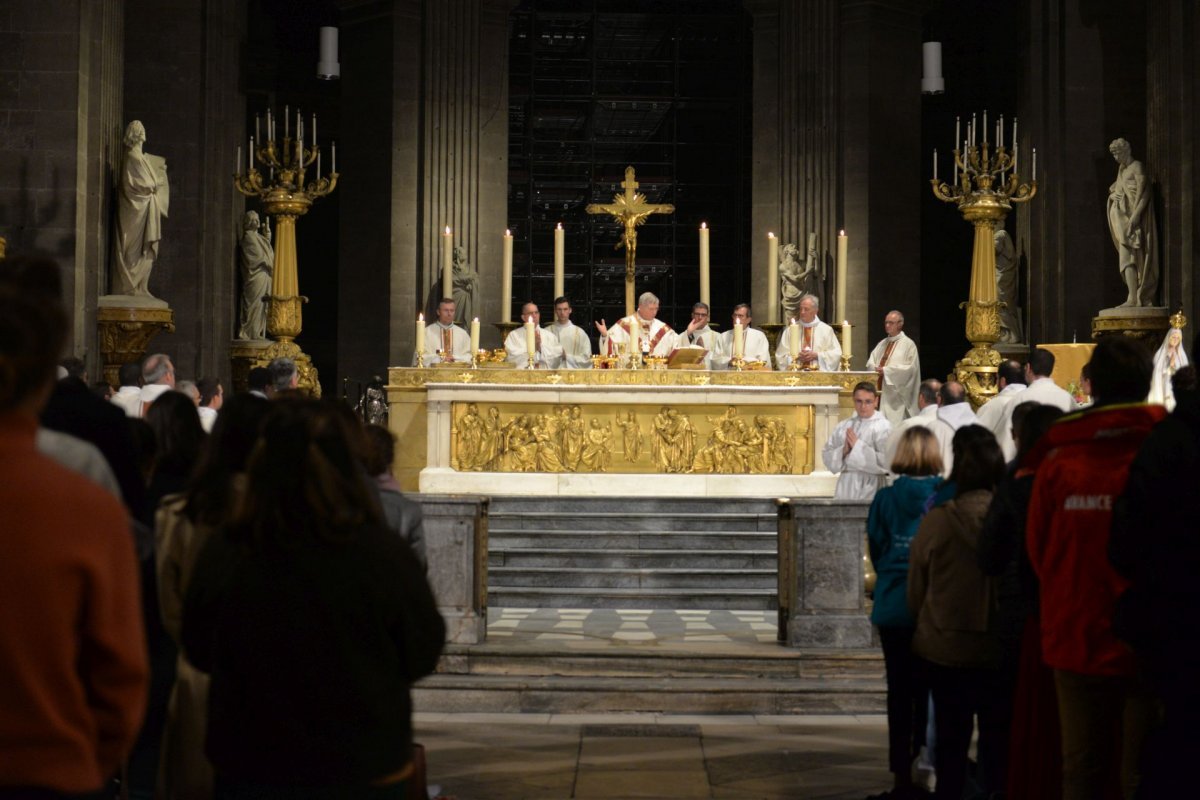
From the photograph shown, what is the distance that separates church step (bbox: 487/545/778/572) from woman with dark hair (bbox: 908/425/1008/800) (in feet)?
21.9

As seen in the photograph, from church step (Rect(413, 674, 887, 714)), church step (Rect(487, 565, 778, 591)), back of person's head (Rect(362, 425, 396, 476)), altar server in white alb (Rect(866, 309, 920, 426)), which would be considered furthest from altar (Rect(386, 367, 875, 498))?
back of person's head (Rect(362, 425, 396, 476))

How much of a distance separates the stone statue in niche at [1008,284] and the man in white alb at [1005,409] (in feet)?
27.8

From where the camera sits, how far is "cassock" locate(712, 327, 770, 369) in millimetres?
15383

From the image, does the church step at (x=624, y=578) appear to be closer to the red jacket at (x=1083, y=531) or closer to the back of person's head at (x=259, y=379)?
the back of person's head at (x=259, y=379)

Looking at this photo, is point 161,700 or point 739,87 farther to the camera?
point 739,87

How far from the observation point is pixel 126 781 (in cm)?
505

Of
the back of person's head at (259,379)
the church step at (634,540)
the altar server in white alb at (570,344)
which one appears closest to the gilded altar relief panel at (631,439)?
the altar server in white alb at (570,344)

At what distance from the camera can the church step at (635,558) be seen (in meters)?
12.8

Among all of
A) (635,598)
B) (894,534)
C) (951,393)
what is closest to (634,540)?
(635,598)

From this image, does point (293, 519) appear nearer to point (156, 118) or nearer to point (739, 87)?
point (156, 118)

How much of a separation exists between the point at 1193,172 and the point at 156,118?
1141 centimetres

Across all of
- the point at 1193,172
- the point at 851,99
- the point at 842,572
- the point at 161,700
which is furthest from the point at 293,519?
the point at 851,99

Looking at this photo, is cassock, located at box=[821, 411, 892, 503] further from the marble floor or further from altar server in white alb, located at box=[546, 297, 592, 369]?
altar server in white alb, located at box=[546, 297, 592, 369]

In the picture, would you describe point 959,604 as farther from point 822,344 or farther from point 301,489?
point 822,344
